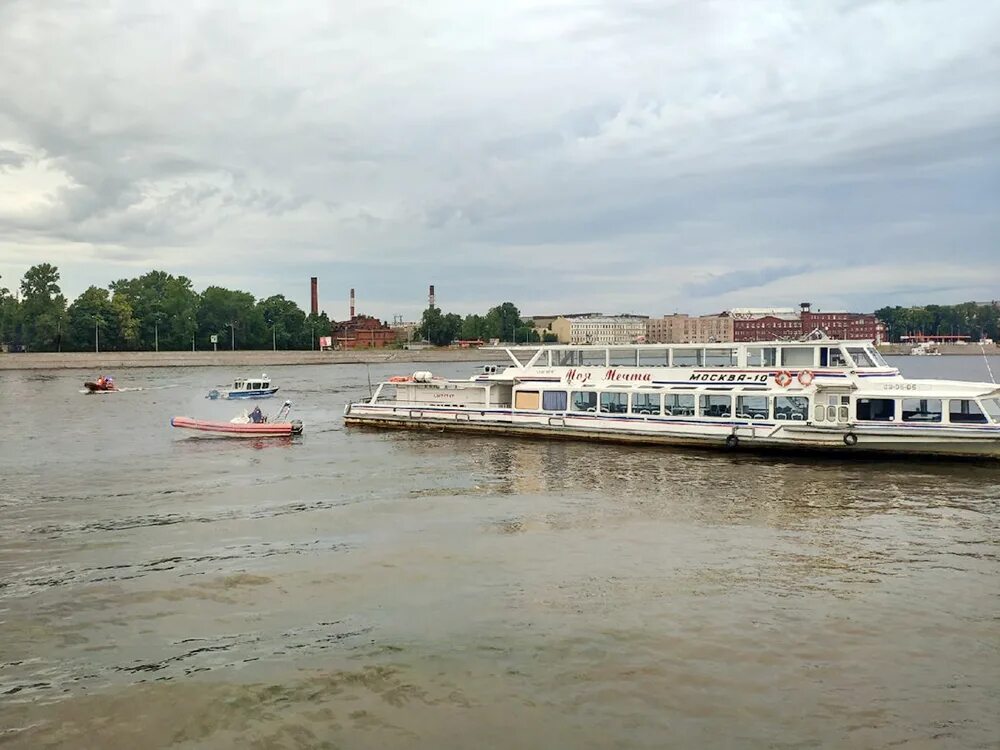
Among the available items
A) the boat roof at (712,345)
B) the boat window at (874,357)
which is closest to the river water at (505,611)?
the boat window at (874,357)

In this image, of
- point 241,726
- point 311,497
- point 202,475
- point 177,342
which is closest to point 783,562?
point 241,726

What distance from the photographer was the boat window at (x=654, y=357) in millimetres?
41897

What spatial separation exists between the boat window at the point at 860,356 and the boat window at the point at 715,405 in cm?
539

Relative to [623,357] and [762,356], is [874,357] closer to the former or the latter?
[762,356]

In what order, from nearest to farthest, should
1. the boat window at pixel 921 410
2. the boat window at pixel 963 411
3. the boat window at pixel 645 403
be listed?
the boat window at pixel 963 411
the boat window at pixel 921 410
the boat window at pixel 645 403

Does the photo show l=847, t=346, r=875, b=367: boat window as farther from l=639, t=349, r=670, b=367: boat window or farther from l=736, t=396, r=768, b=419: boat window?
l=639, t=349, r=670, b=367: boat window

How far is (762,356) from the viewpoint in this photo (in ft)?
127

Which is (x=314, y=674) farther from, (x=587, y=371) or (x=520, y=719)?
(x=587, y=371)

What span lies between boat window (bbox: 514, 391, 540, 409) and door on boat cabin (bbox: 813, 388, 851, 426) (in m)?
14.3

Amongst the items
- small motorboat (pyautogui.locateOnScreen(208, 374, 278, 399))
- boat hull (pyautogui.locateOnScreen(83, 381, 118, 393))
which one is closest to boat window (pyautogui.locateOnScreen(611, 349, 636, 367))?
small motorboat (pyautogui.locateOnScreen(208, 374, 278, 399))

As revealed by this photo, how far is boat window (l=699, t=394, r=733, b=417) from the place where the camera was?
128 ft

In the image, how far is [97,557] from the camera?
67.4 feet

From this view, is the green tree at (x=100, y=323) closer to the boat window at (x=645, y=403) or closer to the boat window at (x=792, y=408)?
the boat window at (x=645, y=403)

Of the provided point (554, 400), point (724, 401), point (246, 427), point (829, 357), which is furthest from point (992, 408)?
point (246, 427)
